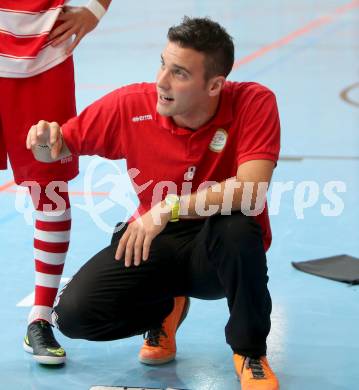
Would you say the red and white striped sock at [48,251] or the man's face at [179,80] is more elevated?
the man's face at [179,80]

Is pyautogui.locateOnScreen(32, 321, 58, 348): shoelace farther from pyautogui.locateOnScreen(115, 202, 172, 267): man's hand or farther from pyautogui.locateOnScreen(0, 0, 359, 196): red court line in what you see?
pyautogui.locateOnScreen(0, 0, 359, 196): red court line

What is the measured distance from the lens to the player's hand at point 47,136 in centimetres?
253

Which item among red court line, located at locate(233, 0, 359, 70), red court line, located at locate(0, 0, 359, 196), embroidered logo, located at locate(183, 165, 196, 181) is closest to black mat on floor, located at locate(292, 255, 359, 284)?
embroidered logo, located at locate(183, 165, 196, 181)

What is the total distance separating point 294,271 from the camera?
3578mm

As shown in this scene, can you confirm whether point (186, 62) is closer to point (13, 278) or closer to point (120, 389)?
point (120, 389)

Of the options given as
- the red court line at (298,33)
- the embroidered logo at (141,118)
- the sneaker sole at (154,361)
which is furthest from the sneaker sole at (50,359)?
the red court line at (298,33)

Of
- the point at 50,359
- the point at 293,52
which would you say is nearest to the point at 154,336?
the point at 50,359

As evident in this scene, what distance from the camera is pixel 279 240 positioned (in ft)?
12.9

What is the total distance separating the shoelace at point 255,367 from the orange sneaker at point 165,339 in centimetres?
34

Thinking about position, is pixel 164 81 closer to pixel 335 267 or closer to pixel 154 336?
pixel 154 336

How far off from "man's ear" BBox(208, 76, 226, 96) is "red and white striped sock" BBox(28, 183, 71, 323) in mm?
617

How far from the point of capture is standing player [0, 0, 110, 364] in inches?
107

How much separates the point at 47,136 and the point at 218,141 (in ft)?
1.64

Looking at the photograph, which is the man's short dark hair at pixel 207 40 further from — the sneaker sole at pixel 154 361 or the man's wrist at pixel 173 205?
the sneaker sole at pixel 154 361
